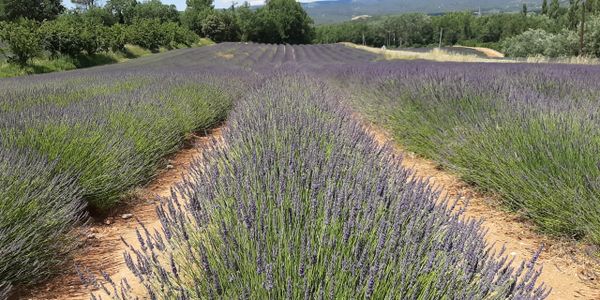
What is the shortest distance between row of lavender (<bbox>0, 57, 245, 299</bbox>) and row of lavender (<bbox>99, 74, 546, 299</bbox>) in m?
0.77

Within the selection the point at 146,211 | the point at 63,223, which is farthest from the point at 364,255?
the point at 146,211

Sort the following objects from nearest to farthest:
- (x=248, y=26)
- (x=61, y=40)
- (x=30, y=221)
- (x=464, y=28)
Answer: (x=30, y=221) → (x=61, y=40) → (x=248, y=26) → (x=464, y=28)

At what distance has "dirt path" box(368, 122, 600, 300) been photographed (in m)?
2.40

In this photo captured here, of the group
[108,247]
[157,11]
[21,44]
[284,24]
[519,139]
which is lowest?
[108,247]

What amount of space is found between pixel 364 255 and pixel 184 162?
3.91 meters

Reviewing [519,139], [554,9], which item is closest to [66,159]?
[519,139]

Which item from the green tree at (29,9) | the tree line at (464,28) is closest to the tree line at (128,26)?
the green tree at (29,9)

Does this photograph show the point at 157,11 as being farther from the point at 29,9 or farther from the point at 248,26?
the point at 29,9

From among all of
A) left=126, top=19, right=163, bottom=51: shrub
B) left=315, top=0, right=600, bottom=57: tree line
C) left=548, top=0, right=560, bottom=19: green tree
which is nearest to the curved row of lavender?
left=126, top=19, right=163, bottom=51: shrub

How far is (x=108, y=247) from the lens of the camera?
9.28 ft

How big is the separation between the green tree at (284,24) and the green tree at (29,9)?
25.1 meters

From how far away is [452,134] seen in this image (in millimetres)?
4449

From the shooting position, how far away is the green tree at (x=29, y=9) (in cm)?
4591

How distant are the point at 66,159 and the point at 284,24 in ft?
212
